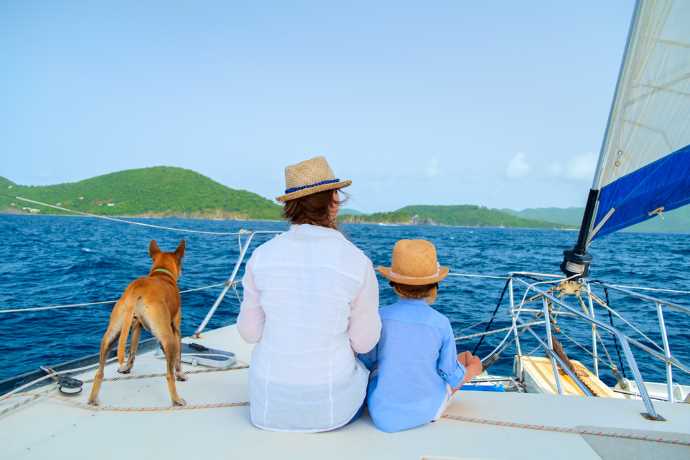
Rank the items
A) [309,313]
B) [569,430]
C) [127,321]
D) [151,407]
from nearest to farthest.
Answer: [309,313]
[569,430]
[127,321]
[151,407]

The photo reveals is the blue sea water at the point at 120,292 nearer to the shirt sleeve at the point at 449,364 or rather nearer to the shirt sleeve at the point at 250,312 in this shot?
the shirt sleeve at the point at 250,312

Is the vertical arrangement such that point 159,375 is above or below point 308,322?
below

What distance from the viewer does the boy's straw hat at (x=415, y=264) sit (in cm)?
197

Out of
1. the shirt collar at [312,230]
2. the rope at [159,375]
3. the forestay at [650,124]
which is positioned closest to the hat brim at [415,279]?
the shirt collar at [312,230]

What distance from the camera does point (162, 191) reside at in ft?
350

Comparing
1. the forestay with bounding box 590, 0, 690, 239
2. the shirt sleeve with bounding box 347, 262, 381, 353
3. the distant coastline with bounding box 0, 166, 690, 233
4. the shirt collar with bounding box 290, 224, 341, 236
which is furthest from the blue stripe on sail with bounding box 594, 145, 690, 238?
the distant coastline with bounding box 0, 166, 690, 233

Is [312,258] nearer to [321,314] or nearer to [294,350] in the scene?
[321,314]

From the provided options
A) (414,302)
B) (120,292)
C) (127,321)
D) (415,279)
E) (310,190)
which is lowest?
(120,292)

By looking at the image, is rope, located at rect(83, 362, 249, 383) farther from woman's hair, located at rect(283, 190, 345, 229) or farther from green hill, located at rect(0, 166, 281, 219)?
green hill, located at rect(0, 166, 281, 219)

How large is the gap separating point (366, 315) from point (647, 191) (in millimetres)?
3365

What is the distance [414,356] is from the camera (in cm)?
195

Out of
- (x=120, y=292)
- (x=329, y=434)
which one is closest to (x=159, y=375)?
(x=329, y=434)

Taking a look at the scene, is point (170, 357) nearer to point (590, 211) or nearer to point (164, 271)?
point (164, 271)

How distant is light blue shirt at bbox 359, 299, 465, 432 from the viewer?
1.93 metres
